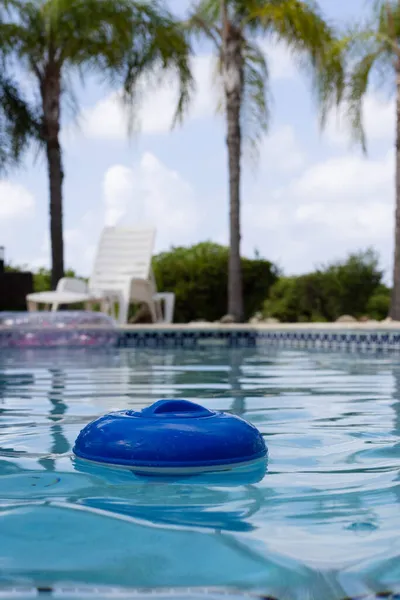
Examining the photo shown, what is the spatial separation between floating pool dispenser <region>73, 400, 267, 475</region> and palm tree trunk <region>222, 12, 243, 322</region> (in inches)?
471

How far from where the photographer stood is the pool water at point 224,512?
194cm

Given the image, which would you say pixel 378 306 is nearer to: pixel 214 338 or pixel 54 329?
pixel 214 338

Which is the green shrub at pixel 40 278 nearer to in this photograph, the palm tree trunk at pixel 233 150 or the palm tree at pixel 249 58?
the palm tree trunk at pixel 233 150

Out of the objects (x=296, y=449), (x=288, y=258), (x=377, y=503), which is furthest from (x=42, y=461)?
(x=288, y=258)

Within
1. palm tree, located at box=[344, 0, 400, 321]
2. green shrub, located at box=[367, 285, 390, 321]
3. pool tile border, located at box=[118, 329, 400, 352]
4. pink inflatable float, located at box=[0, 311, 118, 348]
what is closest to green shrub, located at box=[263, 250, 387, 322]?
green shrub, located at box=[367, 285, 390, 321]

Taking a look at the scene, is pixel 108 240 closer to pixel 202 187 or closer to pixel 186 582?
pixel 202 187

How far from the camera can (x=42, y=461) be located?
3287 millimetres

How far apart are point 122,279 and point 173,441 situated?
1120cm

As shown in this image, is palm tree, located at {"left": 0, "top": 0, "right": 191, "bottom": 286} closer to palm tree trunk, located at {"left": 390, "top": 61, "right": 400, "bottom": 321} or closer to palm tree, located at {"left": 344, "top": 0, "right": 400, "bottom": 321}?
palm tree, located at {"left": 344, "top": 0, "right": 400, "bottom": 321}

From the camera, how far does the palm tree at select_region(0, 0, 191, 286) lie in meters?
15.5

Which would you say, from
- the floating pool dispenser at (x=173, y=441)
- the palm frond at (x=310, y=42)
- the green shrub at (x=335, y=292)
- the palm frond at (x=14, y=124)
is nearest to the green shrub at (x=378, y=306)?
the green shrub at (x=335, y=292)

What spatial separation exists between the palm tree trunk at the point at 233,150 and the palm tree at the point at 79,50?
0.85 meters

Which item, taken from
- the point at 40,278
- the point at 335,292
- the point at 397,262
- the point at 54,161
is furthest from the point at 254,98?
the point at 40,278

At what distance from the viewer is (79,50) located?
15805 millimetres
